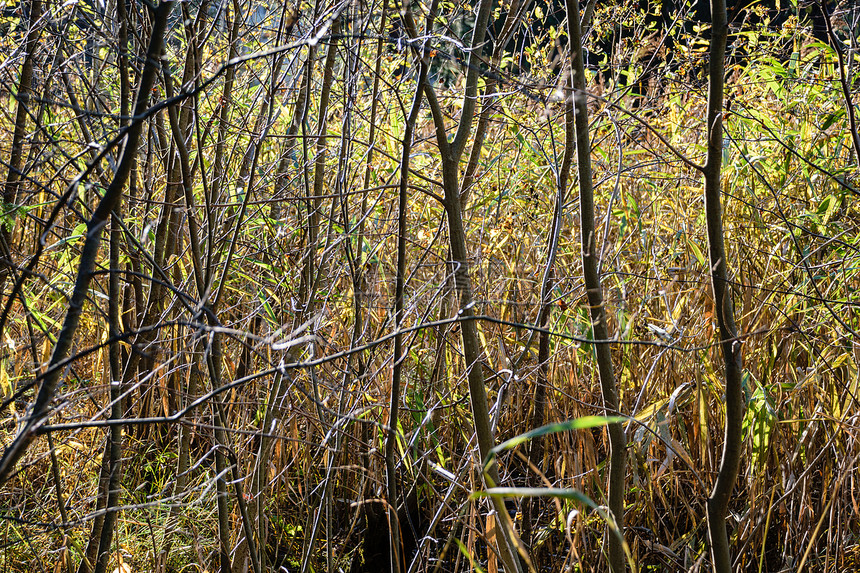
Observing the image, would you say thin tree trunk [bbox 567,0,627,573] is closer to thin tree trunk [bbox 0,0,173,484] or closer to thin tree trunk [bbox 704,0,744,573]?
thin tree trunk [bbox 704,0,744,573]

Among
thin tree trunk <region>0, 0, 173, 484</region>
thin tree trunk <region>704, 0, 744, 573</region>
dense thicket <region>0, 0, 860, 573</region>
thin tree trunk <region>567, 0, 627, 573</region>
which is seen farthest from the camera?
dense thicket <region>0, 0, 860, 573</region>

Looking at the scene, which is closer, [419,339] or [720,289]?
[720,289]

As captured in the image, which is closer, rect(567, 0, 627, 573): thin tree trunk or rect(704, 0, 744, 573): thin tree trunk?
rect(704, 0, 744, 573): thin tree trunk

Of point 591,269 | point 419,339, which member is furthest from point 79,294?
point 419,339

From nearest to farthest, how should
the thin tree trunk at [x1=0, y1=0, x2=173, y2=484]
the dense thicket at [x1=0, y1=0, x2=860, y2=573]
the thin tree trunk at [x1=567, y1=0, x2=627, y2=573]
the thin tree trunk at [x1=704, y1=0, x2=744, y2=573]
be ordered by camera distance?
the thin tree trunk at [x1=0, y1=0, x2=173, y2=484] → the thin tree trunk at [x1=704, y1=0, x2=744, y2=573] → the thin tree trunk at [x1=567, y1=0, x2=627, y2=573] → the dense thicket at [x1=0, y1=0, x2=860, y2=573]

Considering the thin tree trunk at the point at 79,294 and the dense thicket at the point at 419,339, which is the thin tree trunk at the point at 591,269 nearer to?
Result: the dense thicket at the point at 419,339

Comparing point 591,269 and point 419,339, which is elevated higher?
point 591,269

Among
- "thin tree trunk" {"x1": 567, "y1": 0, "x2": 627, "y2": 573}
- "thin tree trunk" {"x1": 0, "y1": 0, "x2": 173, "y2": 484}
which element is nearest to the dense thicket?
"thin tree trunk" {"x1": 567, "y1": 0, "x2": 627, "y2": 573}

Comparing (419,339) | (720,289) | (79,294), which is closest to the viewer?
(79,294)

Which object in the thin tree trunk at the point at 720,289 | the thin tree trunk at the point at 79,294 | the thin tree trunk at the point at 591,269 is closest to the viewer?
the thin tree trunk at the point at 79,294

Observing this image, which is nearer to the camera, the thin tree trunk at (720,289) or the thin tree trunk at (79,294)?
the thin tree trunk at (79,294)

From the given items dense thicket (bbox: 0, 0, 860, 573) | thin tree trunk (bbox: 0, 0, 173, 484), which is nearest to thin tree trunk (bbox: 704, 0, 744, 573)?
dense thicket (bbox: 0, 0, 860, 573)

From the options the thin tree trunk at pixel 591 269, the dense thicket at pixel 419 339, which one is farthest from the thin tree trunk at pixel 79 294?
the thin tree trunk at pixel 591 269

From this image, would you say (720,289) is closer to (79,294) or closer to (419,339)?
(79,294)
